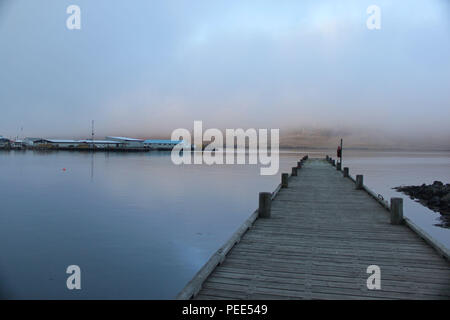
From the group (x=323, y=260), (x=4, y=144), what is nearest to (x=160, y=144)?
(x=4, y=144)

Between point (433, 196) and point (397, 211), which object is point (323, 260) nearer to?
point (397, 211)

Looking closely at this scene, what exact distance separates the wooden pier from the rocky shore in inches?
481

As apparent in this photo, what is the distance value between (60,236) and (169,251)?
4583 millimetres

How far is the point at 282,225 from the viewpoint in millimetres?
8633

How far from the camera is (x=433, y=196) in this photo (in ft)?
72.4

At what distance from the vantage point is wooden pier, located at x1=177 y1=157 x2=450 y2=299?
4637 mm

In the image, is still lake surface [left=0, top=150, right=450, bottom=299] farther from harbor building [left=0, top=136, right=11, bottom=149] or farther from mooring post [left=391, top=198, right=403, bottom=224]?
harbor building [left=0, top=136, right=11, bottom=149]

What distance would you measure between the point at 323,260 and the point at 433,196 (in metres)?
20.4

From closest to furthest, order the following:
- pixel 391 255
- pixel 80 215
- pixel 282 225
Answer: pixel 391 255
pixel 282 225
pixel 80 215

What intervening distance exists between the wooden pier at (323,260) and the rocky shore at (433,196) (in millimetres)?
12206

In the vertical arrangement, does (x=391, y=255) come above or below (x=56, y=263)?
above

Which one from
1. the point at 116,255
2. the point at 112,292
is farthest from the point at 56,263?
the point at 112,292
